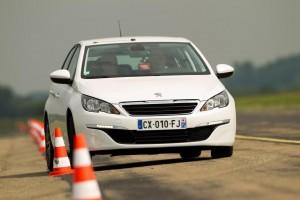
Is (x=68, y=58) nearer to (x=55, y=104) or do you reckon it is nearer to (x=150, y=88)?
(x=55, y=104)

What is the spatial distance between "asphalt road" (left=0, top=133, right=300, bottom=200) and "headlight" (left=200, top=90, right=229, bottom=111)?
2.31 feet

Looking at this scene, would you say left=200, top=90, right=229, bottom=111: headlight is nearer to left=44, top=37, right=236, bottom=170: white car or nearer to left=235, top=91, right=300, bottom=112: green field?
left=44, top=37, right=236, bottom=170: white car

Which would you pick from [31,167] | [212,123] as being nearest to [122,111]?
[212,123]

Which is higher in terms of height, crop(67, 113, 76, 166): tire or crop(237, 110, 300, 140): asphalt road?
crop(67, 113, 76, 166): tire

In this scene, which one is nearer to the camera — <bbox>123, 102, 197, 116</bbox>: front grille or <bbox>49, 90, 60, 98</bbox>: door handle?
<bbox>123, 102, 197, 116</bbox>: front grille

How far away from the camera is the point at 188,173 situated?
10.3 metres

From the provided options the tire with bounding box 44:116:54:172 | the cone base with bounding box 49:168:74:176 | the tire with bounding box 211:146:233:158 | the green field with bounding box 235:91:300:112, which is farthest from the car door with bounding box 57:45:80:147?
the green field with bounding box 235:91:300:112

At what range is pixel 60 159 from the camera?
12312 millimetres

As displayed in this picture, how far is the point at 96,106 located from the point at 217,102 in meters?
1.54

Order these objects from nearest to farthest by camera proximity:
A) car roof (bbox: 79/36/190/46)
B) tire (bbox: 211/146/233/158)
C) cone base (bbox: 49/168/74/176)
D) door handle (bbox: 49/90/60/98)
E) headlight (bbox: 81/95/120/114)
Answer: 1. headlight (bbox: 81/95/120/114)
2. tire (bbox: 211/146/233/158)
3. cone base (bbox: 49/168/74/176)
4. car roof (bbox: 79/36/190/46)
5. door handle (bbox: 49/90/60/98)

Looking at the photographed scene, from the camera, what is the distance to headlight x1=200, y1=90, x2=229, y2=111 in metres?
11.3

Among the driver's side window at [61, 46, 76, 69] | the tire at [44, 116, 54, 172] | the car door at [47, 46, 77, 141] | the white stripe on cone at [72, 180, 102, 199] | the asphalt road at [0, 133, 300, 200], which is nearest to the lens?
the white stripe on cone at [72, 180, 102, 199]

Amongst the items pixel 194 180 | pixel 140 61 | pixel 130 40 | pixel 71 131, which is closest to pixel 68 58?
pixel 130 40

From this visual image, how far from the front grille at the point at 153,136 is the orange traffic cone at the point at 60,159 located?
1.36 meters
